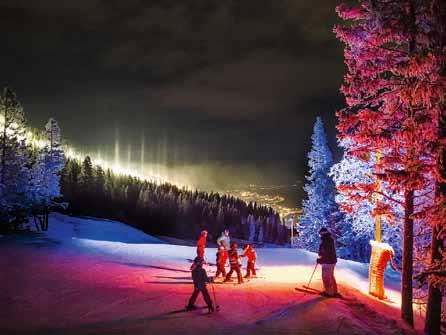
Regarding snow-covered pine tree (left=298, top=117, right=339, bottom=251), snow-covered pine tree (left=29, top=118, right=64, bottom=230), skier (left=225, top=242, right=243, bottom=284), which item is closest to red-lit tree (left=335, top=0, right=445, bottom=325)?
skier (left=225, top=242, right=243, bottom=284)

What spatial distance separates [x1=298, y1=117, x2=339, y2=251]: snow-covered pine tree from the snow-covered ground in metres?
19.0

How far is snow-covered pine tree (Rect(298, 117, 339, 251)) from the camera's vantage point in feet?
153

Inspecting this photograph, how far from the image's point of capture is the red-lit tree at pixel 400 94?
44.2 ft

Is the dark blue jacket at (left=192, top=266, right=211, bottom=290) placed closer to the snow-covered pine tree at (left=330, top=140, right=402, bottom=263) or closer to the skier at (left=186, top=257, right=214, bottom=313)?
the skier at (left=186, top=257, right=214, bottom=313)

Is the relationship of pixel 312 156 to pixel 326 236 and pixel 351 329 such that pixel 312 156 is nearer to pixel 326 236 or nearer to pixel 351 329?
pixel 326 236

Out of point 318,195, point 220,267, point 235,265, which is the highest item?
point 318,195

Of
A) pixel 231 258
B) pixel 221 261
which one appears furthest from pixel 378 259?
pixel 221 261

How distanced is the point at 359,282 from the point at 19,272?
17.1 metres

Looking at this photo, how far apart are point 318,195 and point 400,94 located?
3399 cm

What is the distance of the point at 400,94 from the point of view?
13.7 metres

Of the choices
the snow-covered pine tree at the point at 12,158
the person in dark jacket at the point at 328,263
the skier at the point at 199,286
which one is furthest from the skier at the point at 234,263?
the snow-covered pine tree at the point at 12,158

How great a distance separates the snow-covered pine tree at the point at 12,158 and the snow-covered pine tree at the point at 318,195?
2686 centimetres

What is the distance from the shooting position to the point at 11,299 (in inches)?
583

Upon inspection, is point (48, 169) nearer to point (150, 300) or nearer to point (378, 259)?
point (150, 300)
